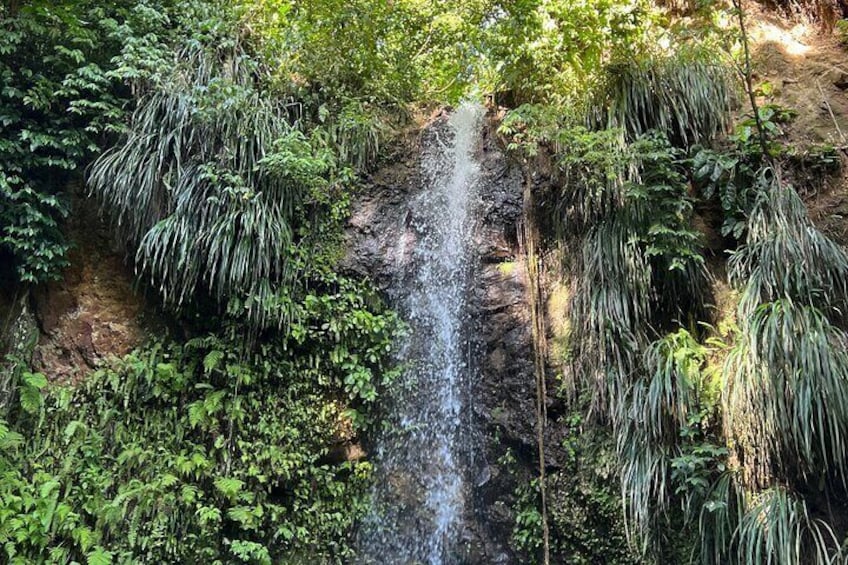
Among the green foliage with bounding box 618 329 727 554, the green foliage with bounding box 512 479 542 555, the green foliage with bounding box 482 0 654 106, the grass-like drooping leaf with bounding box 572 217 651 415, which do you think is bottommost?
the green foliage with bounding box 512 479 542 555

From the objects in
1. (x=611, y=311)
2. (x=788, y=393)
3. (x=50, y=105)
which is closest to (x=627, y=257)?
(x=611, y=311)

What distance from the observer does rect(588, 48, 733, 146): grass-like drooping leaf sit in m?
4.64

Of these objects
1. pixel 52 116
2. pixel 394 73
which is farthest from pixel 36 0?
pixel 394 73

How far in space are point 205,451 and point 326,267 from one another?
1819 mm

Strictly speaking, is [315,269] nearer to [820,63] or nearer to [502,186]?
[502,186]

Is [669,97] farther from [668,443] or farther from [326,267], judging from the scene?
[326,267]

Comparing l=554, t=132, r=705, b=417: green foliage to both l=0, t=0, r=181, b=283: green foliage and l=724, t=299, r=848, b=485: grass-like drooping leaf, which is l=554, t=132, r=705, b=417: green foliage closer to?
l=724, t=299, r=848, b=485: grass-like drooping leaf

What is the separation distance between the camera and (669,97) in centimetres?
471

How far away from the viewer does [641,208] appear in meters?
4.34

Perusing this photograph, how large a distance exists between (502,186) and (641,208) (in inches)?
55.6

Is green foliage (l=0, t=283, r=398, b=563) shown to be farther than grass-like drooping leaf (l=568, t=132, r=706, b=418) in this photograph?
Yes

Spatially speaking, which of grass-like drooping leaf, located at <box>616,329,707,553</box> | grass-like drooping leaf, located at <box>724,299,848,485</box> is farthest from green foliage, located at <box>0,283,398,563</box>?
grass-like drooping leaf, located at <box>724,299,848,485</box>

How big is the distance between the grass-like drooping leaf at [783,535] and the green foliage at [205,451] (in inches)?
109

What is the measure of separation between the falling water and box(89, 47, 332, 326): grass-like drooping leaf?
3.77 ft
